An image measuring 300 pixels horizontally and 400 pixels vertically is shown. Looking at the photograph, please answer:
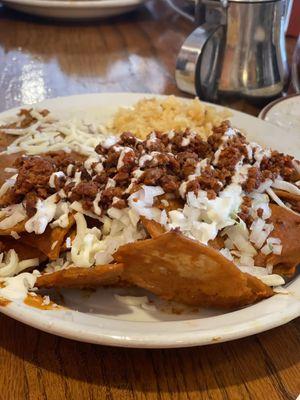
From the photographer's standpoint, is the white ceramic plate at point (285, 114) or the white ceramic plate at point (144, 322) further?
the white ceramic plate at point (285, 114)

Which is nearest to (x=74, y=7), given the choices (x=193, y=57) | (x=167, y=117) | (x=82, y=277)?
(x=193, y=57)

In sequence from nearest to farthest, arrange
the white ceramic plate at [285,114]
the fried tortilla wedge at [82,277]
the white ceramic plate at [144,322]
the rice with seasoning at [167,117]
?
1. the white ceramic plate at [144,322]
2. the fried tortilla wedge at [82,277]
3. the rice with seasoning at [167,117]
4. the white ceramic plate at [285,114]

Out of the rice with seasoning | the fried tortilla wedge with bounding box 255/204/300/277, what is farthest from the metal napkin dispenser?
the fried tortilla wedge with bounding box 255/204/300/277

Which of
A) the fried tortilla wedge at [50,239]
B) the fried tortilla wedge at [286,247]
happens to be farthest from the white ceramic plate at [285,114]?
the fried tortilla wedge at [50,239]

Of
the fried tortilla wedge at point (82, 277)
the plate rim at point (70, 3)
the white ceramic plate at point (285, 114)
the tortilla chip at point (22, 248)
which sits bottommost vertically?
the white ceramic plate at point (285, 114)

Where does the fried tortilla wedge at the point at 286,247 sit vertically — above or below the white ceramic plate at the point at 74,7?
above

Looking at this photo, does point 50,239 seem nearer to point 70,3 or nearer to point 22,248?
point 22,248

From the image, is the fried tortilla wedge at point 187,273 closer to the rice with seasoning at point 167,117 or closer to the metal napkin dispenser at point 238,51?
the rice with seasoning at point 167,117
